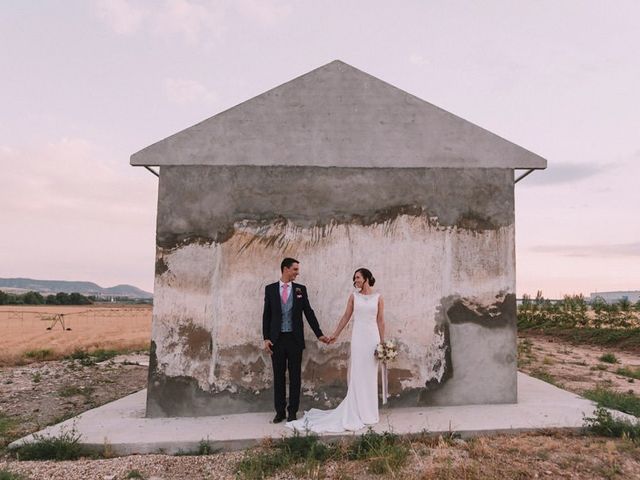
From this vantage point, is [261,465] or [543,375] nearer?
[261,465]

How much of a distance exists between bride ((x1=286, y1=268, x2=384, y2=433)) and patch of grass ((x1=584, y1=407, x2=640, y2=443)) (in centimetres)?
270

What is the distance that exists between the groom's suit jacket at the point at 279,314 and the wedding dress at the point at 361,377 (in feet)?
1.81

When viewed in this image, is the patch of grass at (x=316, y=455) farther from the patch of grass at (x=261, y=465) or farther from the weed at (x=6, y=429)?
the weed at (x=6, y=429)

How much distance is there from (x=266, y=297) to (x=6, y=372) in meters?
10.4

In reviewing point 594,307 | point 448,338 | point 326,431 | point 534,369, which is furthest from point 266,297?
point 594,307

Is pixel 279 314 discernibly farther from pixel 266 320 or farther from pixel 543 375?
pixel 543 375

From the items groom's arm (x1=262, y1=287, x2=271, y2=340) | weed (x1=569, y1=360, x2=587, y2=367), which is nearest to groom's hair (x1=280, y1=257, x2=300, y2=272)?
groom's arm (x1=262, y1=287, x2=271, y2=340)

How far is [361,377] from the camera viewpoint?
6629 millimetres

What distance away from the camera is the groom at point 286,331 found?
6.66 m

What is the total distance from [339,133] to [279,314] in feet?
9.21

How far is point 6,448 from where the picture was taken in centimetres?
621

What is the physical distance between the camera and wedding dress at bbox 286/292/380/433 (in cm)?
648

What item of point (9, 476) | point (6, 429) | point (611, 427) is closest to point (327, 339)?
point (611, 427)

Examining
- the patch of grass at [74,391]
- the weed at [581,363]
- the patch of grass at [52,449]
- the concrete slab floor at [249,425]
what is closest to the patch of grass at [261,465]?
the concrete slab floor at [249,425]
